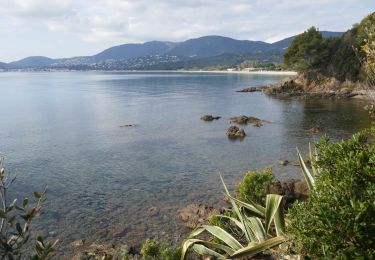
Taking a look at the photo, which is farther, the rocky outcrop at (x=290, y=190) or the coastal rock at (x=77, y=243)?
the rocky outcrop at (x=290, y=190)

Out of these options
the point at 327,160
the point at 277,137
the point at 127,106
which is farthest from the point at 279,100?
the point at 327,160

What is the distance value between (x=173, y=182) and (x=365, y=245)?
21298mm

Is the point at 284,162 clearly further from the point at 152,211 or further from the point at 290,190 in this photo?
the point at 152,211

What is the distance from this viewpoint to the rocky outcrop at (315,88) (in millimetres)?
76938

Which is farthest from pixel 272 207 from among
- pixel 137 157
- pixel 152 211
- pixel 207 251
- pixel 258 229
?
pixel 137 157

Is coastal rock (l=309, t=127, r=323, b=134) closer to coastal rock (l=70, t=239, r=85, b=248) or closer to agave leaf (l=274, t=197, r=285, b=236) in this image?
coastal rock (l=70, t=239, r=85, b=248)

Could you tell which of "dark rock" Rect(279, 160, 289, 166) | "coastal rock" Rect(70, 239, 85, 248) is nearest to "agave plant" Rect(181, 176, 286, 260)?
"coastal rock" Rect(70, 239, 85, 248)

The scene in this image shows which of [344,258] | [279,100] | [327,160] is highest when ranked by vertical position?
[327,160]

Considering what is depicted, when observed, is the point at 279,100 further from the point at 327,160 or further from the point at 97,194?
the point at 327,160

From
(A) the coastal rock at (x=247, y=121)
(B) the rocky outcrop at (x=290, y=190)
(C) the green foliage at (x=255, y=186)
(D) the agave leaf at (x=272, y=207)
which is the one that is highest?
(D) the agave leaf at (x=272, y=207)

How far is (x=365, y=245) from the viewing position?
5.60 m

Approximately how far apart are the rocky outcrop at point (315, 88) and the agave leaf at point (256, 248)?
71311mm

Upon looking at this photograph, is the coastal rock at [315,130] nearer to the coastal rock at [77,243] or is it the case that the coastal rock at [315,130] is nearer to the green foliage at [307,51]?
the coastal rock at [77,243]

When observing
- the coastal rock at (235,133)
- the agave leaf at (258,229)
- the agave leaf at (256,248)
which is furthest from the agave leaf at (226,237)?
the coastal rock at (235,133)
